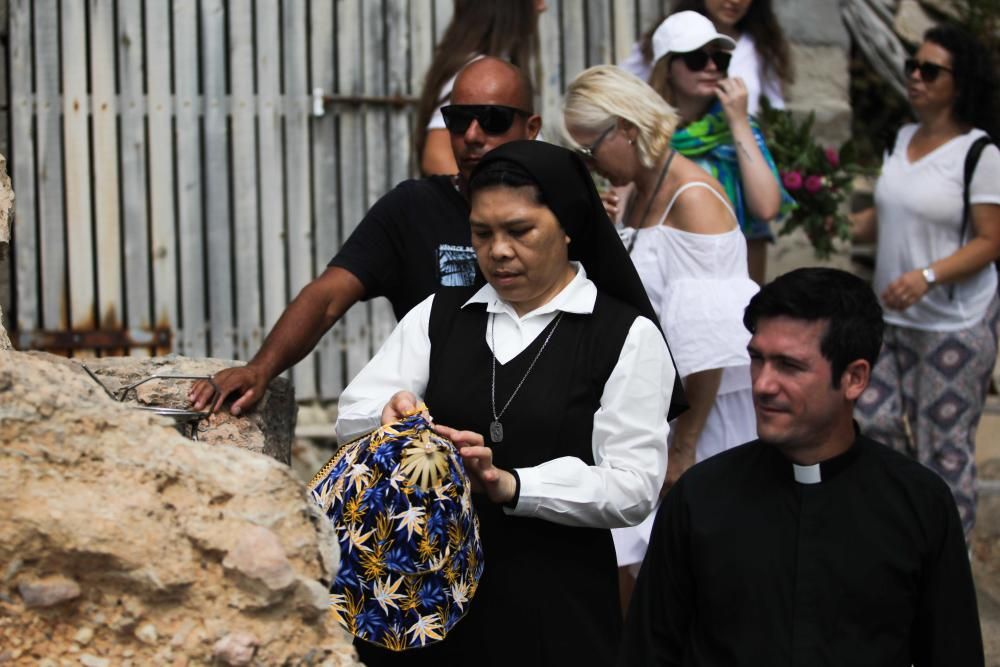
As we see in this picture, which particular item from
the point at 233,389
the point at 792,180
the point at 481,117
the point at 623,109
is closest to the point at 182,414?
the point at 233,389

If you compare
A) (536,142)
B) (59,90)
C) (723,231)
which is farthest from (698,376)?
(59,90)

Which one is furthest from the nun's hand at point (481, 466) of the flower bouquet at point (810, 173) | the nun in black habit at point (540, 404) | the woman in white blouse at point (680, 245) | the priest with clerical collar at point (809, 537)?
the flower bouquet at point (810, 173)

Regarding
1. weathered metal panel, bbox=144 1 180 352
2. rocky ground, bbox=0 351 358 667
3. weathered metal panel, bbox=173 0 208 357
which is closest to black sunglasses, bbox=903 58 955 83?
weathered metal panel, bbox=173 0 208 357

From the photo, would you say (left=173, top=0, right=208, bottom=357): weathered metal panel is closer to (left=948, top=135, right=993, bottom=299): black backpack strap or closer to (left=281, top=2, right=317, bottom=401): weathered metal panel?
(left=281, top=2, right=317, bottom=401): weathered metal panel

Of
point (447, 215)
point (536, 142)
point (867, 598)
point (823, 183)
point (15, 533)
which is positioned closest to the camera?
point (15, 533)

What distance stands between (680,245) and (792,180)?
1.22m

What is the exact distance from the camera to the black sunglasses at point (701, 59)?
477cm

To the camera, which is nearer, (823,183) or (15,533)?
(15,533)

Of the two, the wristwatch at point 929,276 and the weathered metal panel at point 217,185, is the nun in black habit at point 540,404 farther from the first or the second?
the weathered metal panel at point 217,185

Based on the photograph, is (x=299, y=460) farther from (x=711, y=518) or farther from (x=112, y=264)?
(x=711, y=518)

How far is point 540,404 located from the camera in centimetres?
313

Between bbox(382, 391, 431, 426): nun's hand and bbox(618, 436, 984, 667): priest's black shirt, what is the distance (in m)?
0.56

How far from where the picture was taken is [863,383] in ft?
9.59

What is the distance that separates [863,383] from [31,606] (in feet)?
5.63
